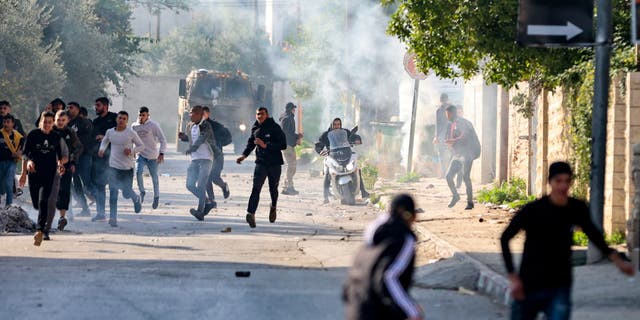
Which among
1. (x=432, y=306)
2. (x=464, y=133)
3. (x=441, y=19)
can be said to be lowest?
(x=432, y=306)

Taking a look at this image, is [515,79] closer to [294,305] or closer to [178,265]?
[178,265]

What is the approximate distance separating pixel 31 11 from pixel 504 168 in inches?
573

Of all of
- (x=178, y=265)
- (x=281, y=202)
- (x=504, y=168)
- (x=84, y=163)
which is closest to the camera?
(x=178, y=265)

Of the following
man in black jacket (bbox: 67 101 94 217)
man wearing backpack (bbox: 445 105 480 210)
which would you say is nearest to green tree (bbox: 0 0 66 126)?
man in black jacket (bbox: 67 101 94 217)

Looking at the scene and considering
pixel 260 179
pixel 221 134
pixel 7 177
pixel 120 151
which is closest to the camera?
pixel 260 179

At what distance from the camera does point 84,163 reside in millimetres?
17953

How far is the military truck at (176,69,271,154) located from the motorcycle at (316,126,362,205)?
67.0 ft

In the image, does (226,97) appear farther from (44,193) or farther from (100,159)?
(44,193)

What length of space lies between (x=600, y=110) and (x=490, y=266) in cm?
183

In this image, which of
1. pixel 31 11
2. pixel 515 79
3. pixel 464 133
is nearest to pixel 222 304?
pixel 515 79

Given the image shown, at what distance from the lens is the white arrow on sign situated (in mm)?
10633

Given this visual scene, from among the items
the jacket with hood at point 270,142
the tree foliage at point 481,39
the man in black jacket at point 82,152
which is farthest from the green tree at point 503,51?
the man in black jacket at point 82,152

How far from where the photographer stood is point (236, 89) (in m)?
43.4

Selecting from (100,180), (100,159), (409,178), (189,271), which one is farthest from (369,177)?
(189,271)
